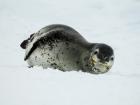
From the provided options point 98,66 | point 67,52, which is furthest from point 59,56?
point 98,66

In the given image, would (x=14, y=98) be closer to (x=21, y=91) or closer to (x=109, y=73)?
(x=21, y=91)

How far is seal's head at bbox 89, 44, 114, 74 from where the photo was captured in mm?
4535

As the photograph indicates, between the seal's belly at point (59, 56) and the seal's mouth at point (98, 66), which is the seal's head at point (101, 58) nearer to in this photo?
the seal's mouth at point (98, 66)

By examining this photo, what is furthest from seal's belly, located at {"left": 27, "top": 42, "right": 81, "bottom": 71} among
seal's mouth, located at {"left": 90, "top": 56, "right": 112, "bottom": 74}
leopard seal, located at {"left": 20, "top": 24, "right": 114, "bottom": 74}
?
seal's mouth, located at {"left": 90, "top": 56, "right": 112, "bottom": 74}

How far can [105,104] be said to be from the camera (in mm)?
3959

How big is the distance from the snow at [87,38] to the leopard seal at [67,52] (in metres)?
0.14

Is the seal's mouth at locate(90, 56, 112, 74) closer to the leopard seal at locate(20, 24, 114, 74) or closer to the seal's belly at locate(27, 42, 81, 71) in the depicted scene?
the leopard seal at locate(20, 24, 114, 74)

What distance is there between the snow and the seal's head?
0.14 metres

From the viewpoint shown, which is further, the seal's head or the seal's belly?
the seal's belly

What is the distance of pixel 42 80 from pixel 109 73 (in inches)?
36.9

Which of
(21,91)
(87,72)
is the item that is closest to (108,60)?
(87,72)

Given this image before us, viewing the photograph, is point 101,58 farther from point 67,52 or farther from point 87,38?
point 87,38

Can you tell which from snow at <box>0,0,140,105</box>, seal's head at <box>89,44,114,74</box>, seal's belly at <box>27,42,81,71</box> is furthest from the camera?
seal's belly at <box>27,42,81,71</box>

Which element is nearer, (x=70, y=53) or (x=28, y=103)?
(x=28, y=103)
